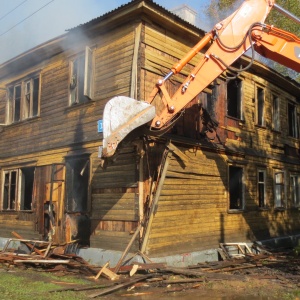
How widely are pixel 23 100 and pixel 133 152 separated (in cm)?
635

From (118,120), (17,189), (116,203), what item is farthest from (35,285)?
(17,189)

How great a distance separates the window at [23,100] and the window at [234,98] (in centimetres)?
696

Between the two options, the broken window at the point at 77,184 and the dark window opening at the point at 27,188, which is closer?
the broken window at the point at 77,184

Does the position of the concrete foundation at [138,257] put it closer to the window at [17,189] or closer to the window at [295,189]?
the window at [17,189]

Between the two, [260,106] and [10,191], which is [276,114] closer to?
[260,106]

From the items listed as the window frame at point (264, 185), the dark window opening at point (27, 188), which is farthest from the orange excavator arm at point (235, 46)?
the dark window opening at point (27, 188)

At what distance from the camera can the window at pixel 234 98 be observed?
14891 mm

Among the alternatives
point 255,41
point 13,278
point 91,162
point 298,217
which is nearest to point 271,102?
point 298,217

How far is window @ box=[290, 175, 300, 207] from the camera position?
680 inches

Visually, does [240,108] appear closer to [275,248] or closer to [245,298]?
[275,248]

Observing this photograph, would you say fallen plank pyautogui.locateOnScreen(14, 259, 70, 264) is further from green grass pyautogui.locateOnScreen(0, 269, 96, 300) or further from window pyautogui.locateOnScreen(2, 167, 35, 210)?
window pyautogui.locateOnScreen(2, 167, 35, 210)

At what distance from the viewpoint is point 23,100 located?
14.7 meters

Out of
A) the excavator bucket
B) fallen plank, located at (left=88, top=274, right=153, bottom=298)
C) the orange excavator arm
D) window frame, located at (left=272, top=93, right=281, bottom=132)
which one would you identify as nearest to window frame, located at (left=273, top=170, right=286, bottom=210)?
window frame, located at (left=272, top=93, right=281, bottom=132)

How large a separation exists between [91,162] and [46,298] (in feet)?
16.0
